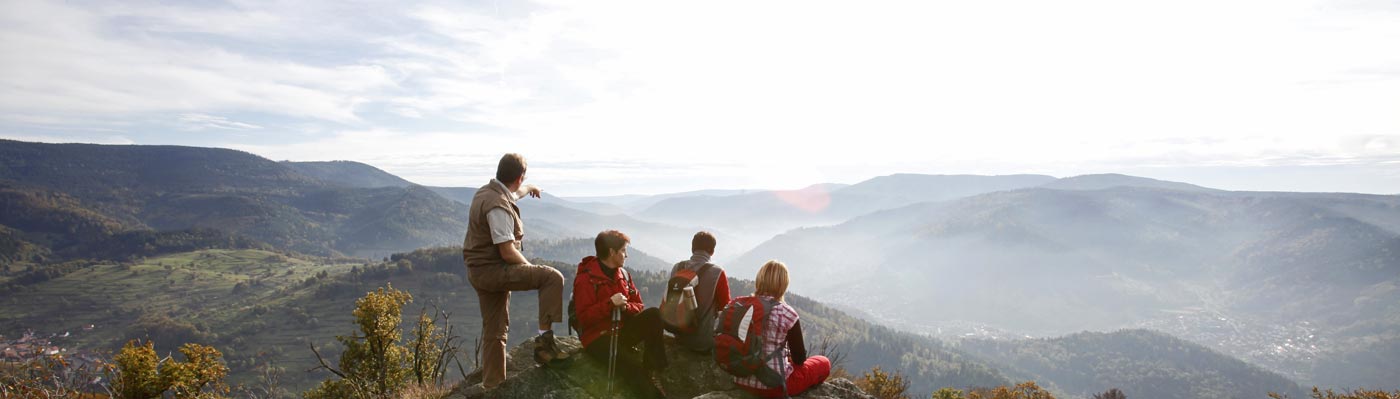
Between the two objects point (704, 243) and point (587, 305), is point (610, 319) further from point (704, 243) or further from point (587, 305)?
point (704, 243)

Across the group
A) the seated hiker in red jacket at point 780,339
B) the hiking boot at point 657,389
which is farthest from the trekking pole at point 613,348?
the seated hiker in red jacket at point 780,339

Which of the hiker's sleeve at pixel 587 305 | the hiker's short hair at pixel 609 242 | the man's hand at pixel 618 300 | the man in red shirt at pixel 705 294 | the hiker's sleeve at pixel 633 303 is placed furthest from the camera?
the man in red shirt at pixel 705 294

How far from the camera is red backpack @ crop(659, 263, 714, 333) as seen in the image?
8.97m

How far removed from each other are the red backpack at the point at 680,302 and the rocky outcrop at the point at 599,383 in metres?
0.73

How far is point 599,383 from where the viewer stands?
28.4 ft

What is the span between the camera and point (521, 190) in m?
8.41

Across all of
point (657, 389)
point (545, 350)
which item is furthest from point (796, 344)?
point (545, 350)

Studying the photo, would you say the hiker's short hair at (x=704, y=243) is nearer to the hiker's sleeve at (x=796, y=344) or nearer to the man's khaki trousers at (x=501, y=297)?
the hiker's sleeve at (x=796, y=344)

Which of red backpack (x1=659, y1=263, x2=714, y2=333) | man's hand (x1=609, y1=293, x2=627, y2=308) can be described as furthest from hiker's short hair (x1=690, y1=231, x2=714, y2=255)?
man's hand (x1=609, y1=293, x2=627, y2=308)

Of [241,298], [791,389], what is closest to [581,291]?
[791,389]

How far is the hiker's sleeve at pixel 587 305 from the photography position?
334 inches

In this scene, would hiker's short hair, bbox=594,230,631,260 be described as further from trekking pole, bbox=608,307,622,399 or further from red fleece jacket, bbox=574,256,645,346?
trekking pole, bbox=608,307,622,399

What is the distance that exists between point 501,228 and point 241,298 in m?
234

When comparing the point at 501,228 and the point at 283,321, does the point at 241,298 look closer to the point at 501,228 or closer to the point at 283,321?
the point at 283,321
